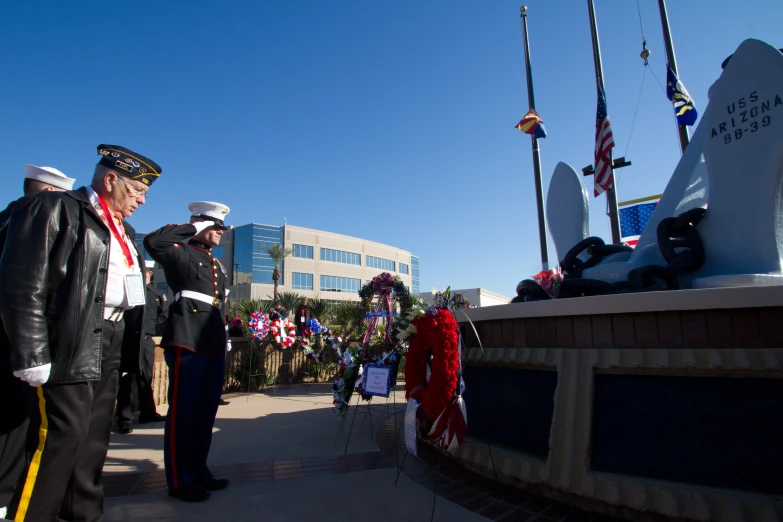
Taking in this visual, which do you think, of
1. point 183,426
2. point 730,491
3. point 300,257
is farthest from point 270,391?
point 300,257

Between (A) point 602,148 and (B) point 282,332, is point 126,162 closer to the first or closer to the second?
(B) point 282,332

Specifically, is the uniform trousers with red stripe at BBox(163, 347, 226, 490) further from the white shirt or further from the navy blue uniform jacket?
the white shirt

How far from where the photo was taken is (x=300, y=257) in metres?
49.6

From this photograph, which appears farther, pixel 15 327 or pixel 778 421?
pixel 778 421

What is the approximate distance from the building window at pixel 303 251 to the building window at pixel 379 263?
852cm

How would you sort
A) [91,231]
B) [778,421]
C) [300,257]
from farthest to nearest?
[300,257] → [778,421] → [91,231]

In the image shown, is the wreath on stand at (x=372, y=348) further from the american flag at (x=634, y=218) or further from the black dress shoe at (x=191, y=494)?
the american flag at (x=634, y=218)

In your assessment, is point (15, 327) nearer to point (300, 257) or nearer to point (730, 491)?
point (730, 491)

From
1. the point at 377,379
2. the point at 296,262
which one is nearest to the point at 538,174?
the point at 377,379

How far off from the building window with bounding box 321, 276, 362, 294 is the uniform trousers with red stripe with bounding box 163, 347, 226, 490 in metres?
48.4

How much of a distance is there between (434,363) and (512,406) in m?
0.83

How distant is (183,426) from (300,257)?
47.2m

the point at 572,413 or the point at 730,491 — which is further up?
the point at 572,413

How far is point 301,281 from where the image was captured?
49.3m
